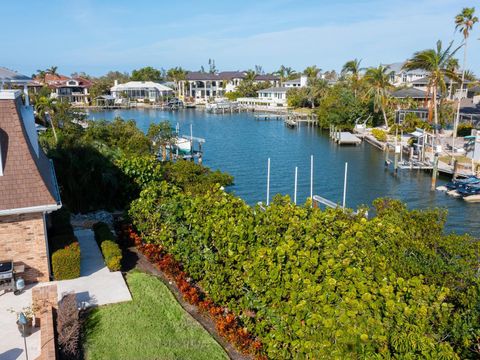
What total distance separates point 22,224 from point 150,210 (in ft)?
13.8

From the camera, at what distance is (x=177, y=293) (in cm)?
1320

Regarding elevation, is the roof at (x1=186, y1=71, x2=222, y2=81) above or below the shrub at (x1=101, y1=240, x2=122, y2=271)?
above

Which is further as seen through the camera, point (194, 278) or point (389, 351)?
point (194, 278)

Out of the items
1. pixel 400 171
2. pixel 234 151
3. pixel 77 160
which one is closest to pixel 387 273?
pixel 77 160

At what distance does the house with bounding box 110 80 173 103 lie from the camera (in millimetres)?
116062

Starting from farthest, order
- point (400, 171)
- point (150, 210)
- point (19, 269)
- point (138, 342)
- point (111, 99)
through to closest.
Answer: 1. point (111, 99)
2. point (400, 171)
3. point (150, 210)
4. point (19, 269)
5. point (138, 342)

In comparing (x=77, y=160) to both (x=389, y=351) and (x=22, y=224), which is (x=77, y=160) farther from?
(x=389, y=351)

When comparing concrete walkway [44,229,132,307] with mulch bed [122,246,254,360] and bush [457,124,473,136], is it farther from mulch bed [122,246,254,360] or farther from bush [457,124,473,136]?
bush [457,124,473,136]

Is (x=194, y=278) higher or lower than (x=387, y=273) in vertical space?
lower

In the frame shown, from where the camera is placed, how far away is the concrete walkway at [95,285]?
12567 mm

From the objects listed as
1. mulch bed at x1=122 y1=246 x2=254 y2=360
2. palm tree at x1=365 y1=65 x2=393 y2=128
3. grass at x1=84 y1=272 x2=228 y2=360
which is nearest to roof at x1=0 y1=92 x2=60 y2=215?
mulch bed at x1=122 y1=246 x2=254 y2=360

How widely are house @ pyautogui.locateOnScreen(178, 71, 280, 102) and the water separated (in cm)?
5407

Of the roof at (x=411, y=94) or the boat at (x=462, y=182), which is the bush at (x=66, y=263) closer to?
the boat at (x=462, y=182)

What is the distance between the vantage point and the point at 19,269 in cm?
1296
